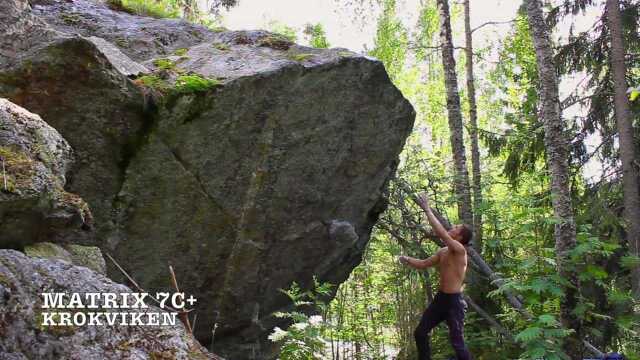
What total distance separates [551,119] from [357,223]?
8.84 feet

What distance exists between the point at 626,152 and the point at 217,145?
5821mm

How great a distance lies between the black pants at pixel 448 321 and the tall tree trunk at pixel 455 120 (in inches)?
175

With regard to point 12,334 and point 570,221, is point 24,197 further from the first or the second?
point 570,221

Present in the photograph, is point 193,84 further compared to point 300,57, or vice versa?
point 300,57

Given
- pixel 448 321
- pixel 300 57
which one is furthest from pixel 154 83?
pixel 448 321

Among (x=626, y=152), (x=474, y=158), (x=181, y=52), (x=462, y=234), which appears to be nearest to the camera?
(x=462, y=234)

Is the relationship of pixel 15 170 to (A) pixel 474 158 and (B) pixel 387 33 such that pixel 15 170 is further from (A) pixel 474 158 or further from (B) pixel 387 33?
(A) pixel 474 158

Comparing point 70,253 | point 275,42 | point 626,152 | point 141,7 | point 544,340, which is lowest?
point 544,340

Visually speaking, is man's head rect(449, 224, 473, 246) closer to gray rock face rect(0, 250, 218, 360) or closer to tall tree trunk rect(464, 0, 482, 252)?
gray rock face rect(0, 250, 218, 360)

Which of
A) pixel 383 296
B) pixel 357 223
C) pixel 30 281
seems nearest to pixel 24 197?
pixel 30 281

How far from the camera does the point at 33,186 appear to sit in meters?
2.94

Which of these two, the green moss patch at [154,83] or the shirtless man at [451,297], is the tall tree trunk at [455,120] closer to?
the shirtless man at [451,297]

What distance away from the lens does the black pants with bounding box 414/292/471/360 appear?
4.84 m

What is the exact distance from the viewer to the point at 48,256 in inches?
118
